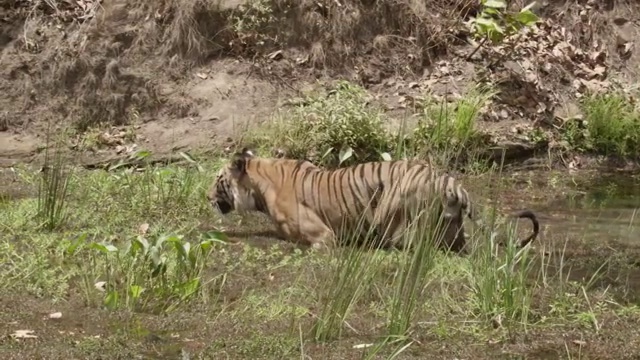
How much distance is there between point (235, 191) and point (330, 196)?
835mm

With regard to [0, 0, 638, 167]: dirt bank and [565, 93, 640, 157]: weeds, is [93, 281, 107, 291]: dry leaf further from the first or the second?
→ [565, 93, 640, 157]: weeds

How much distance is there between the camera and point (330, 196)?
7.54m

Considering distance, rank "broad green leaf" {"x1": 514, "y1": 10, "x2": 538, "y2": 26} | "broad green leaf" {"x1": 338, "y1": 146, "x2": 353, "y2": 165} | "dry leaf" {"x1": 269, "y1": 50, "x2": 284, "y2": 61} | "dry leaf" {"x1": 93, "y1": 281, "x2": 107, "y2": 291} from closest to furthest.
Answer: "dry leaf" {"x1": 93, "y1": 281, "x2": 107, "y2": 291} < "broad green leaf" {"x1": 338, "y1": 146, "x2": 353, "y2": 165} < "broad green leaf" {"x1": 514, "y1": 10, "x2": 538, "y2": 26} < "dry leaf" {"x1": 269, "y1": 50, "x2": 284, "y2": 61}

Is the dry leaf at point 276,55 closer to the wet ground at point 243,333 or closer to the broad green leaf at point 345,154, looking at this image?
the broad green leaf at point 345,154

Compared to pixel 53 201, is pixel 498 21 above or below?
above

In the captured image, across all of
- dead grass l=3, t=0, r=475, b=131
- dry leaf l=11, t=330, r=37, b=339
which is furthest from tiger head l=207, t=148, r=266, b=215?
dead grass l=3, t=0, r=475, b=131

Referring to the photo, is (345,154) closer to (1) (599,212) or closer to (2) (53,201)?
(1) (599,212)

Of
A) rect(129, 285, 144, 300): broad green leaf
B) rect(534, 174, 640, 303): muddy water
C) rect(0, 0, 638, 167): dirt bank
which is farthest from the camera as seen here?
rect(0, 0, 638, 167): dirt bank

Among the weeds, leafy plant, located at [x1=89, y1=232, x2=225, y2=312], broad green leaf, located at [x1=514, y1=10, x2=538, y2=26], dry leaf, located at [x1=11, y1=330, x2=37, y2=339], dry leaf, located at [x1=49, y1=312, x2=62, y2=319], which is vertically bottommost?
the weeds

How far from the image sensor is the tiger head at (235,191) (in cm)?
786

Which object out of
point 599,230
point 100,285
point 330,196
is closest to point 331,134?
point 330,196

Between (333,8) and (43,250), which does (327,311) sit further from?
(333,8)

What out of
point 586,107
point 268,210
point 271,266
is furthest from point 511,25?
point 271,266

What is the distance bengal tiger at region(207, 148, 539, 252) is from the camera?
696 cm
